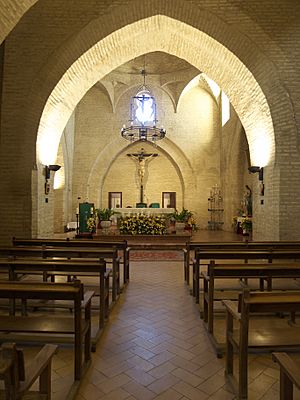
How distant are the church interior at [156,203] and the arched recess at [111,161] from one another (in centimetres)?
9

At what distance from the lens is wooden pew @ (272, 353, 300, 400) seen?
5.95 ft

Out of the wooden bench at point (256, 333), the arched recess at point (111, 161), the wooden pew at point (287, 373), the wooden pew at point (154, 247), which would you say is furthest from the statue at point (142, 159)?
the wooden pew at point (287, 373)

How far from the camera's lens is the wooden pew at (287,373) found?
1814 mm

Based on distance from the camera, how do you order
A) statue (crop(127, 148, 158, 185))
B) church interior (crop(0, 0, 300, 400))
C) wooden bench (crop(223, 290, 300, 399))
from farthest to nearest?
statue (crop(127, 148, 158, 185))
church interior (crop(0, 0, 300, 400))
wooden bench (crop(223, 290, 300, 399))

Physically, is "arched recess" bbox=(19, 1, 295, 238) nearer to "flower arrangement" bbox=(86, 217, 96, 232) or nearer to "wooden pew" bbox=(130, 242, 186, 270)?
"flower arrangement" bbox=(86, 217, 96, 232)

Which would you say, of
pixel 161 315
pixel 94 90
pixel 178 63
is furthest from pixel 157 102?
pixel 161 315

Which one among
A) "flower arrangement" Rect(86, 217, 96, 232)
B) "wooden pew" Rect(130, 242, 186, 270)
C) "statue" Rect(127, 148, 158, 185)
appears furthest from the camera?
"statue" Rect(127, 148, 158, 185)

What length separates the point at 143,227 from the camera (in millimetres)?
12445

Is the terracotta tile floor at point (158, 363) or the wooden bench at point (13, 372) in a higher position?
the wooden bench at point (13, 372)

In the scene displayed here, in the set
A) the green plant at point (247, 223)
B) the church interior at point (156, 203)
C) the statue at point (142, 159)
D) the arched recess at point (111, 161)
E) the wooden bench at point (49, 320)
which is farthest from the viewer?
the statue at point (142, 159)

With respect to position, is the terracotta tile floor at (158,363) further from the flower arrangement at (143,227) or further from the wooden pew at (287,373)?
the flower arrangement at (143,227)

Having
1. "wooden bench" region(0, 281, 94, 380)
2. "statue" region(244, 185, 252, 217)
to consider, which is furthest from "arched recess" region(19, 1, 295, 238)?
"wooden bench" region(0, 281, 94, 380)

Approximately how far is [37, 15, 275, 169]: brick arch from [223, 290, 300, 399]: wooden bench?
686 cm

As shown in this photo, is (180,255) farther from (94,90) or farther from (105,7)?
(94,90)
